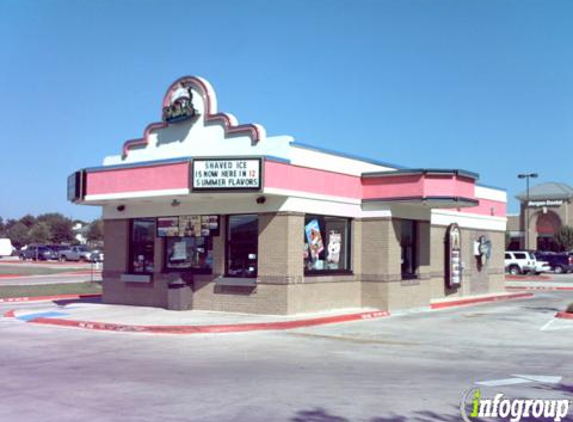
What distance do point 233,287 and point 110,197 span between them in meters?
4.85

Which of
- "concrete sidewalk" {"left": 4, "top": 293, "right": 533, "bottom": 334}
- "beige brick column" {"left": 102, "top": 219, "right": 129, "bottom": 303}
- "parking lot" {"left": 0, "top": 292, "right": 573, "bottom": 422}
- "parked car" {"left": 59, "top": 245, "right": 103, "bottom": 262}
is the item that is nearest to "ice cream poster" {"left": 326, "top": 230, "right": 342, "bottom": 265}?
"concrete sidewalk" {"left": 4, "top": 293, "right": 533, "bottom": 334}

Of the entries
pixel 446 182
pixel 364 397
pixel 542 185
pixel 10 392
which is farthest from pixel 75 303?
pixel 542 185

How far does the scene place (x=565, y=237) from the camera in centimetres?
7688

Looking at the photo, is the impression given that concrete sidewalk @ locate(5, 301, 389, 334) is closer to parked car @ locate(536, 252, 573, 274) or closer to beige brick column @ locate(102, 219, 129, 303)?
beige brick column @ locate(102, 219, 129, 303)

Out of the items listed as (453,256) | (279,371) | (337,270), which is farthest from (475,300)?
(279,371)

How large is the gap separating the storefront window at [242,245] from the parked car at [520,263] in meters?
38.8

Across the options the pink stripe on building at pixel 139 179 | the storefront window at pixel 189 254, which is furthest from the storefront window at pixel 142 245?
the pink stripe on building at pixel 139 179

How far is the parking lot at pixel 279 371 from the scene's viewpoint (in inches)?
338

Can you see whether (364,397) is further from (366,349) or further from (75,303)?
(75,303)

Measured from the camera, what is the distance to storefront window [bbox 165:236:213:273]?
2123 centimetres

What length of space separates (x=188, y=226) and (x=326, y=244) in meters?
4.27

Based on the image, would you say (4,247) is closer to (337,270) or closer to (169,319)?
(337,270)

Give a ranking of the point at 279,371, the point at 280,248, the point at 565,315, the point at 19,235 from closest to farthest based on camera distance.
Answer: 1. the point at 279,371
2. the point at 280,248
3. the point at 565,315
4. the point at 19,235

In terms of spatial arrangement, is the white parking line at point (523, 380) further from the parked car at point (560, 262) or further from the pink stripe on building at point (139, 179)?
the parked car at point (560, 262)
